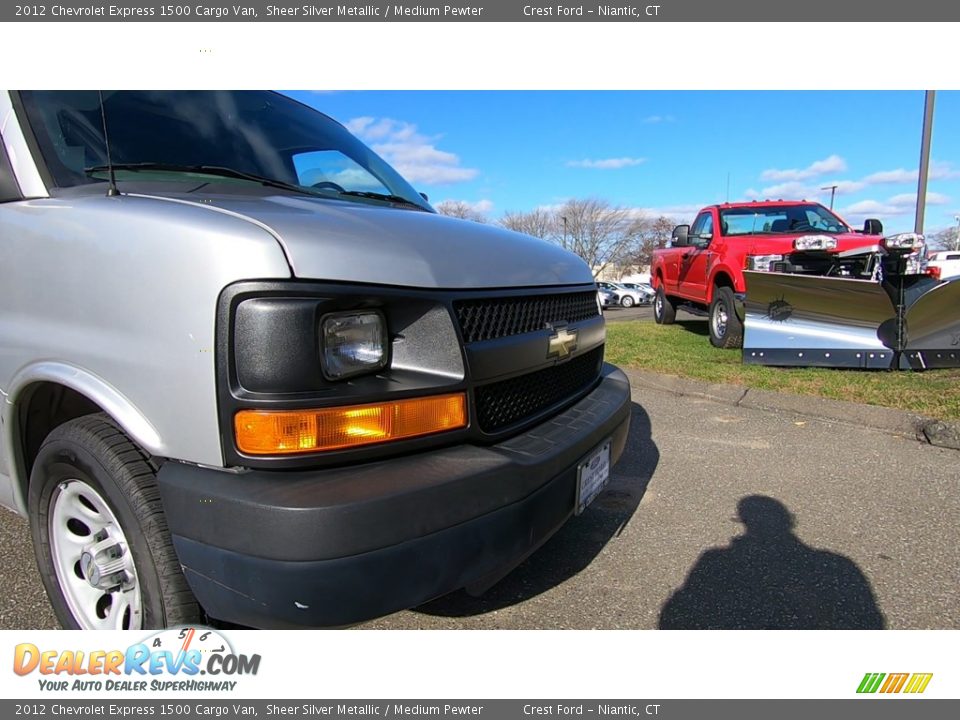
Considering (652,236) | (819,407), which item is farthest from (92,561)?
(652,236)

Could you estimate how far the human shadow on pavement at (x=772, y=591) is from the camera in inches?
83.0

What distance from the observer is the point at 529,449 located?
175 centimetres

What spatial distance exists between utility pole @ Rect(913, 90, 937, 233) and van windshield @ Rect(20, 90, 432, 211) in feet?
36.7

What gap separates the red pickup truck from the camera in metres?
7.06

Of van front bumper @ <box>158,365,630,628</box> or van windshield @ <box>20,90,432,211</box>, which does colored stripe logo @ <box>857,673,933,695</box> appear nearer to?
van front bumper @ <box>158,365,630,628</box>

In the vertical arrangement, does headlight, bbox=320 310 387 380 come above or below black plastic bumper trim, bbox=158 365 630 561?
above

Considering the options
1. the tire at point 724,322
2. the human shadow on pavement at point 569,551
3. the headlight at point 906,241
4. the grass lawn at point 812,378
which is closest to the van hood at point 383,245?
the human shadow on pavement at point 569,551

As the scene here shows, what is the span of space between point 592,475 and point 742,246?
6.96 metres

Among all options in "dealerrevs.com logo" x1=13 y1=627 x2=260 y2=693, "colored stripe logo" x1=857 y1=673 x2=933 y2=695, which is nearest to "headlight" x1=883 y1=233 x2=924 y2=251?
"colored stripe logo" x1=857 y1=673 x2=933 y2=695

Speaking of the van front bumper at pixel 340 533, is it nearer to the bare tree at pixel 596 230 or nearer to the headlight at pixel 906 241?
the headlight at pixel 906 241

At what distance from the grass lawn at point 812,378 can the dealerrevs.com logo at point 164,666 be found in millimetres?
5152

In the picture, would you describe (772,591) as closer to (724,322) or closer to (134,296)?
(134,296)

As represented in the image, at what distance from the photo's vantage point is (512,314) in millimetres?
1886

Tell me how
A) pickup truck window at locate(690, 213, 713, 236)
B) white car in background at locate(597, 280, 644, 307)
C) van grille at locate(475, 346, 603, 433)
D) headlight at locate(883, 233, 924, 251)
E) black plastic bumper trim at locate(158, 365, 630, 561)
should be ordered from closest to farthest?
black plastic bumper trim at locate(158, 365, 630, 561) < van grille at locate(475, 346, 603, 433) < headlight at locate(883, 233, 924, 251) < pickup truck window at locate(690, 213, 713, 236) < white car in background at locate(597, 280, 644, 307)
